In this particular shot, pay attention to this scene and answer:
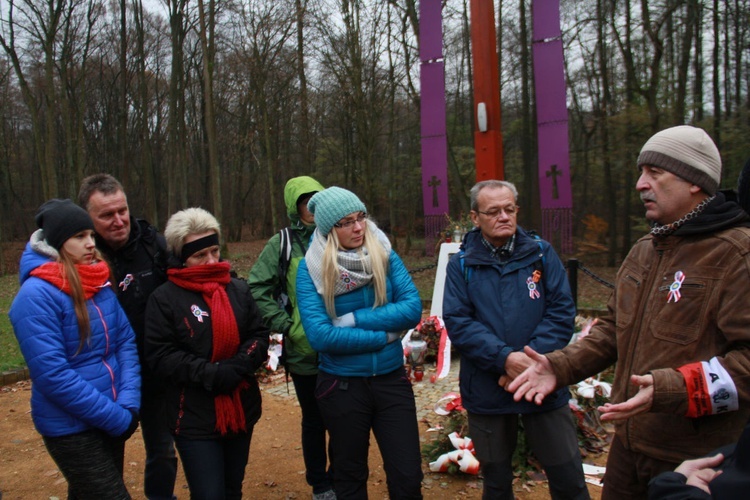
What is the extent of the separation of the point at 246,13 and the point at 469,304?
20122mm

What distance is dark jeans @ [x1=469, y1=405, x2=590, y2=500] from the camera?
2525 mm

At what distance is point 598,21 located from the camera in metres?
16.0

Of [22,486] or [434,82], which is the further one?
[434,82]

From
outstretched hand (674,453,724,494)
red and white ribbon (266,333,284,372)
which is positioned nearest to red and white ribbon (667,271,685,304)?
outstretched hand (674,453,724,494)

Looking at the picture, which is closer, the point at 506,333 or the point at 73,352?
the point at 73,352

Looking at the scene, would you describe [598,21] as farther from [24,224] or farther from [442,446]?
[24,224]

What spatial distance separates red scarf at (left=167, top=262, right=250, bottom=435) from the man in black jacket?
29 centimetres

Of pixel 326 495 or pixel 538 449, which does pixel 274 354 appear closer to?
pixel 326 495

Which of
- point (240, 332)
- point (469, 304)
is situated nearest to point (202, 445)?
point (240, 332)

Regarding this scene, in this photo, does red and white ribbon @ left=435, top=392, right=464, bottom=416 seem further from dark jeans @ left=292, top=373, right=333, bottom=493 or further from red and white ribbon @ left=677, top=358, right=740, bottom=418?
red and white ribbon @ left=677, top=358, right=740, bottom=418

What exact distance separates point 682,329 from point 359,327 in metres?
1.44

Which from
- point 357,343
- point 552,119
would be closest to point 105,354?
point 357,343

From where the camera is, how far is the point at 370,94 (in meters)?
20.0

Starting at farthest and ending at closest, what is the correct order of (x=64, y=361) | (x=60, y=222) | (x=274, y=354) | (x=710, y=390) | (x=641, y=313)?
1. (x=274, y=354)
2. (x=60, y=222)
3. (x=64, y=361)
4. (x=641, y=313)
5. (x=710, y=390)
